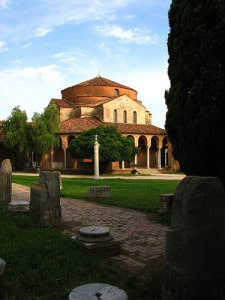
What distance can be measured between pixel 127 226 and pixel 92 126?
30.7m

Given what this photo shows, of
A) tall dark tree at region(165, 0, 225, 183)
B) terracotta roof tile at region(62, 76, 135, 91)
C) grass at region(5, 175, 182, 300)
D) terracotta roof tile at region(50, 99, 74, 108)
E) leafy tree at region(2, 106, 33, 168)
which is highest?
terracotta roof tile at region(62, 76, 135, 91)

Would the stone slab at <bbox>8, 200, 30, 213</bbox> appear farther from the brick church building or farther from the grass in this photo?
the brick church building

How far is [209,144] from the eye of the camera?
16.4 feet

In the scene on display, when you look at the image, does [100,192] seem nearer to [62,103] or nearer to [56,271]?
[56,271]

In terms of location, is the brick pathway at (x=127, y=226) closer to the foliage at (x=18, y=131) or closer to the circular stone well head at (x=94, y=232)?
the circular stone well head at (x=94, y=232)

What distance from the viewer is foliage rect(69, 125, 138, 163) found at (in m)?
29.4

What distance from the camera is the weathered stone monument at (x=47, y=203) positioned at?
677 cm

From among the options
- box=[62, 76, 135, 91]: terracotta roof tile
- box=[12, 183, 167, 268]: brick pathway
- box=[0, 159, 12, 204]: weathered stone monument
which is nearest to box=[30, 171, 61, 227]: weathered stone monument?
box=[12, 183, 167, 268]: brick pathway

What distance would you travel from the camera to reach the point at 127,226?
712 cm

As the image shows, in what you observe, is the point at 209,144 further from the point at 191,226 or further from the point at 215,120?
the point at 191,226

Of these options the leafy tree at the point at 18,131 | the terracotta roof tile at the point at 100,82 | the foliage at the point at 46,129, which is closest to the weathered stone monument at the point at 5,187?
the foliage at the point at 46,129

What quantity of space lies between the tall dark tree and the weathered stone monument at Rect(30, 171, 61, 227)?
108 inches

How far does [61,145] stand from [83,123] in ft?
12.0

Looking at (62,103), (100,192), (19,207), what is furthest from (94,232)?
(62,103)
